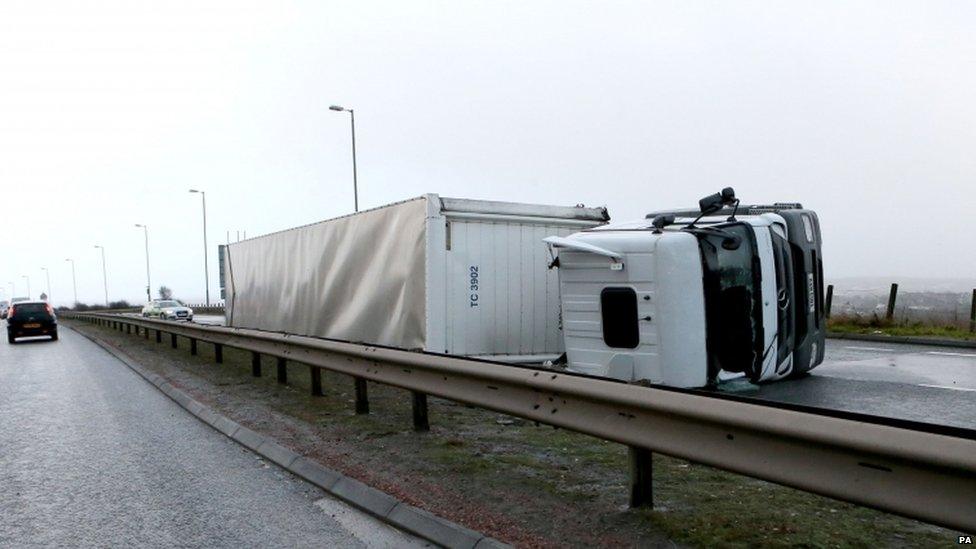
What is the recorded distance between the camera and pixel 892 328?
814 inches

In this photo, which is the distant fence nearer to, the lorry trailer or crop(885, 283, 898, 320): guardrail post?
crop(885, 283, 898, 320): guardrail post

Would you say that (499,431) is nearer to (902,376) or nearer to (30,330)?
(902,376)

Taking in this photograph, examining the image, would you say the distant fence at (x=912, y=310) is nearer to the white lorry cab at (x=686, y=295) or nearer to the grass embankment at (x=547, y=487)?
the white lorry cab at (x=686, y=295)

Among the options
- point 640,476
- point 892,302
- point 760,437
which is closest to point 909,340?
point 892,302

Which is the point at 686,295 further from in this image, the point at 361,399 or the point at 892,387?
the point at 892,387

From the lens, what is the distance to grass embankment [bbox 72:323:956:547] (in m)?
4.13

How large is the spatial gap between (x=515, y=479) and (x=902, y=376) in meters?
8.52

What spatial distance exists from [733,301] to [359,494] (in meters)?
5.17

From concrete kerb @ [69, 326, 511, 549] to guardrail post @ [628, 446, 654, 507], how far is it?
0.94 meters

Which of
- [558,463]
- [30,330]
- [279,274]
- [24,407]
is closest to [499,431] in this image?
[558,463]

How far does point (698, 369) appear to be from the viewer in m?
8.41

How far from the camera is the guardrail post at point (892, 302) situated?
21828mm

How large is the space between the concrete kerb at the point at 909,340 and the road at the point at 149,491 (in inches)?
607

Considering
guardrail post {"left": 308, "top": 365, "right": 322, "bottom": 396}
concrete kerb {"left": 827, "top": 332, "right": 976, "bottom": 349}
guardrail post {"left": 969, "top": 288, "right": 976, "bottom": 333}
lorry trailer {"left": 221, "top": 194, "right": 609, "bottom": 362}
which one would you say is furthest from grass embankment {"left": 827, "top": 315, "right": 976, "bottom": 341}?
guardrail post {"left": 308, "top": 365, "right": 322, "bottom": 396}
